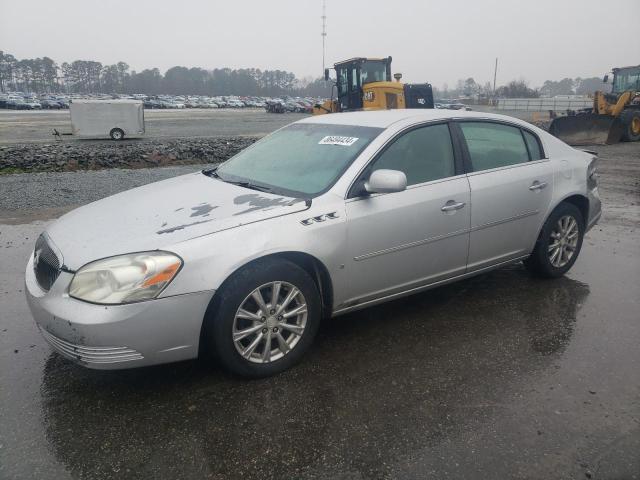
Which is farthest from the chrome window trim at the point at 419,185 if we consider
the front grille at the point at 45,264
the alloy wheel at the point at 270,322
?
the front grille at the point at 45,264

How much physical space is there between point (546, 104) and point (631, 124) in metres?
44.1

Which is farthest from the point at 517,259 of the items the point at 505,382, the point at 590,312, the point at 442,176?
the point at 505,382

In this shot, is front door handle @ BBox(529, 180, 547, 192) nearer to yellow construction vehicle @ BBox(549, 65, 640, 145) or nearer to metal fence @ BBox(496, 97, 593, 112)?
yellow construction vehicle @ BBox(549, 65, 640, 145)

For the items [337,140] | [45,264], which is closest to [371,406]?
[337,140]

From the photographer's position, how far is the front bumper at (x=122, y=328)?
8.96 ft

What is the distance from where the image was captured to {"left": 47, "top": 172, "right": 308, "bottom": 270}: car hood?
295 cm

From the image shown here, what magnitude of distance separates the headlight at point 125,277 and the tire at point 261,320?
341mm

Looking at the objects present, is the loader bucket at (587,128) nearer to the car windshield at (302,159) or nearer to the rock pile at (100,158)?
the rock pile at (100,158)

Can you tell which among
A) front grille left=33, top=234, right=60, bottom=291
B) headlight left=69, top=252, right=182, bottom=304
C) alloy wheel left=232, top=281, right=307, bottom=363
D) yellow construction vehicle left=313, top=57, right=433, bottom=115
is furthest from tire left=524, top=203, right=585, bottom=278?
yellow construction vehicle left=313, top=57, right=433, bottom=115

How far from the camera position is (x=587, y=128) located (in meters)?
18.5

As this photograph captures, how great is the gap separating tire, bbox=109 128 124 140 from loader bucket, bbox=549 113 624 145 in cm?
1779

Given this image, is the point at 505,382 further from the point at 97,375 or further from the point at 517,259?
the point at 97,375

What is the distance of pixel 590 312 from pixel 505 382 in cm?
152

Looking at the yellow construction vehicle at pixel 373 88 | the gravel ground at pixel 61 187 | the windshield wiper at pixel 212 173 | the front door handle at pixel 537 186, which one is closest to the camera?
the windshield wiper at pixel 212 173
